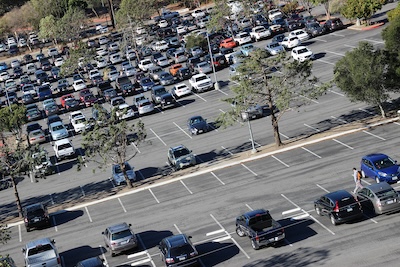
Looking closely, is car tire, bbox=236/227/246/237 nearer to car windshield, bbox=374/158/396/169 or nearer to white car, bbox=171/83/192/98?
car windshield, bbox=374/158/396/169

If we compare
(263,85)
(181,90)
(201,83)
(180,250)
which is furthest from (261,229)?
(201,83)

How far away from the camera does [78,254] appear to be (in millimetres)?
40094

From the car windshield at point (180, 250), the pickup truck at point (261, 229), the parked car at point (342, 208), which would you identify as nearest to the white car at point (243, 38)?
the parked car at point (342, 208)

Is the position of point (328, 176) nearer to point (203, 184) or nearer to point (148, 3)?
point (203, 184)

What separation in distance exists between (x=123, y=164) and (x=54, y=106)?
2987cm

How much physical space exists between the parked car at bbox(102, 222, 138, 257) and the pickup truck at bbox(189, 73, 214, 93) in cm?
3701

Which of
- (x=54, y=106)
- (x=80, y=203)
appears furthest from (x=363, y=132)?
(x=54, y=106)

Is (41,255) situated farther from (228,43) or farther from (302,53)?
(228,43)

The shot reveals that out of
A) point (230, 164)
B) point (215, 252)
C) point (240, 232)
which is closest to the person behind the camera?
point (215, 252)

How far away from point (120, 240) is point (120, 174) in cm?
1496

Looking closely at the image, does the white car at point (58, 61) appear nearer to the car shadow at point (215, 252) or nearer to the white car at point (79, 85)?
the white car at point (79, 85)

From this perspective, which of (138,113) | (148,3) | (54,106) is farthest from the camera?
(148,3)

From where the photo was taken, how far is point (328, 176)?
44219 mm

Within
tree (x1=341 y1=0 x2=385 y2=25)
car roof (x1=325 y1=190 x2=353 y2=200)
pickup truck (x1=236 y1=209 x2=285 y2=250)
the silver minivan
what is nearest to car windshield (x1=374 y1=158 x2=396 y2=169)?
the silver minivan
